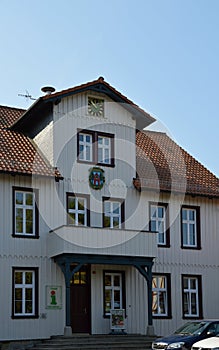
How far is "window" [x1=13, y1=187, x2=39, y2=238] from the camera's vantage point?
88.0 feet

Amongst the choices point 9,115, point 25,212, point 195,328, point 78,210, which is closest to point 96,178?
point 78,210

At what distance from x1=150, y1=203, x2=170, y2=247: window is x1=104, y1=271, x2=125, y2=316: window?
254 cm

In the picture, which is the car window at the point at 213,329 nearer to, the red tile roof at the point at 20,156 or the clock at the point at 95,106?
the red tile roof at the point at 20,156

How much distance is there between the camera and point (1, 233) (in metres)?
26.2

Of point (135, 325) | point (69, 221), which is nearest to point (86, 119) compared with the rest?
point (69, 221)

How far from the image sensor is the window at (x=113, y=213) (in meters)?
29.0

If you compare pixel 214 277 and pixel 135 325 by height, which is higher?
pixel 214 277

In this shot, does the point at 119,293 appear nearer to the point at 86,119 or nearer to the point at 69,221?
the point at 69,221

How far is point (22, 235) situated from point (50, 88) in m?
7.63

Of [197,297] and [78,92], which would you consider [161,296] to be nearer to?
[197,297]

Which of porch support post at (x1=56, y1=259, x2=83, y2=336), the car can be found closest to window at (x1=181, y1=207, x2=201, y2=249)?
porch support post at (x1=56, y1=259, x2=83, y2=336)

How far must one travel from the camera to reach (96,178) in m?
29.0

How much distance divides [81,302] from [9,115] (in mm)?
9340

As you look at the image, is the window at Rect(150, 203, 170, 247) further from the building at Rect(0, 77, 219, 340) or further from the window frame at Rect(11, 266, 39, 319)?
the window frame at Rect(11, 266, 39, 319)
